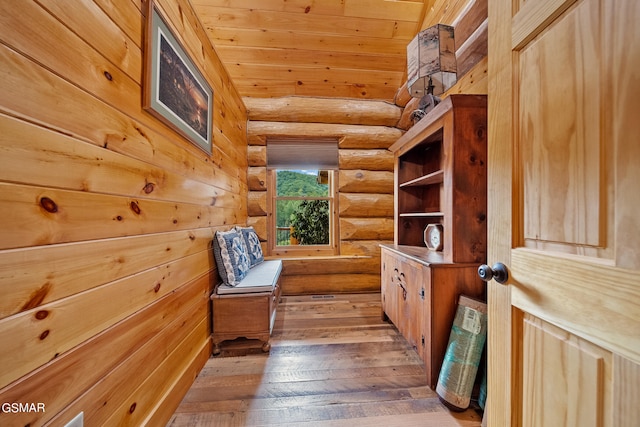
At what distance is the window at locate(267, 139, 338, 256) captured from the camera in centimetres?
325

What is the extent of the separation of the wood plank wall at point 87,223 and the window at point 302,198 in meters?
1.86

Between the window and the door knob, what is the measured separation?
8.46 feet

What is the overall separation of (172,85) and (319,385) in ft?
6.89

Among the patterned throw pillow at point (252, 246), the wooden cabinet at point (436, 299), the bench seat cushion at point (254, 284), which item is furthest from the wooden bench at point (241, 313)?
the wooden cabinet at point (436, 299)

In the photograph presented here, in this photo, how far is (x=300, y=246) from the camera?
3.40 meters

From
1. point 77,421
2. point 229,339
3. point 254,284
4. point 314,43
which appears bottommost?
point 229,339

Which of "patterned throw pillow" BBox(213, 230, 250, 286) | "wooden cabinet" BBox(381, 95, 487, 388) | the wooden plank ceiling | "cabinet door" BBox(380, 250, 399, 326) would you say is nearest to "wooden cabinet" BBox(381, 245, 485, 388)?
"wooden cabinet" BBox(381, 95, 487, 388)

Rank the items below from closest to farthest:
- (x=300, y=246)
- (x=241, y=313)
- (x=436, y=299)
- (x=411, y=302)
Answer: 1. (x=436, y=299)
2. (x=411, y=302)
3. (x=241, y=313)
4. (x=300, y=246)

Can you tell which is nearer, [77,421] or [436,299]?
[77,421]

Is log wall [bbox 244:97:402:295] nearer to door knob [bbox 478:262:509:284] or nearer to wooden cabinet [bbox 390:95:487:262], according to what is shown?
wooden cabinet [bbox 390:95:487:262]

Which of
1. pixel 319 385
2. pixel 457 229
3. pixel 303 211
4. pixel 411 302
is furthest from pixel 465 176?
pixel 303 211

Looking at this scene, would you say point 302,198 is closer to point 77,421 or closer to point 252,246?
point 252,246

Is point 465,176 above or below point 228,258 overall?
above

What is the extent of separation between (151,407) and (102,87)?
4.90ft
